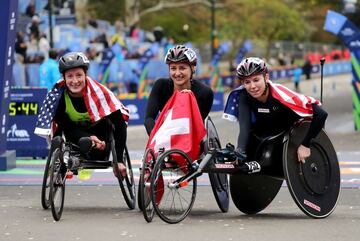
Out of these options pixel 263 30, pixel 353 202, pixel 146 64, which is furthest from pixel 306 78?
pixel 353 202

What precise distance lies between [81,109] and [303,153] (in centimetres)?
230

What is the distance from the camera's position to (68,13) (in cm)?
3803

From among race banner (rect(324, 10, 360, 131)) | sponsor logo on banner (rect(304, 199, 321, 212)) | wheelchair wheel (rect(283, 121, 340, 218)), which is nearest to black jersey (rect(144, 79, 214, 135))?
wheelchair wheel (rect(283, 121, 340, 218))

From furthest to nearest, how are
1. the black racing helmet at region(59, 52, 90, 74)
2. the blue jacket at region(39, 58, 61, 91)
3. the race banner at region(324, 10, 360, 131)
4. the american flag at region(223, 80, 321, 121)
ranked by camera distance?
the race banner at region(324, 10, 360, 131), the blue jacket at region(39, 58, 61, 91), the black racing helmet at region(59, 52, 90, 74), the american flag at region(223, 80, 321, 121)

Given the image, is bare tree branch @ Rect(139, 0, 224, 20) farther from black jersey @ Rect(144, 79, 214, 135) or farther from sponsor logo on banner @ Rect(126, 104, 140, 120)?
black jersey @ Rect(144, 79, 214, 135)

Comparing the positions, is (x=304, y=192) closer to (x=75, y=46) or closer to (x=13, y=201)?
(x=13, y=201)

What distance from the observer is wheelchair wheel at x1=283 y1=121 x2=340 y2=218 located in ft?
31.8

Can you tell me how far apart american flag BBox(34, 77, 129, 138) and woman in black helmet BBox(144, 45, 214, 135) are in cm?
43

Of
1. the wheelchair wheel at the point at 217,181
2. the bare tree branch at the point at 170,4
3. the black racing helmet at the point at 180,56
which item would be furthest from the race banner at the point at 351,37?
the bare tree branch at the point at 170,4

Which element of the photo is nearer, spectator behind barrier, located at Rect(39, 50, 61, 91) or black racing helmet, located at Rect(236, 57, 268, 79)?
black racing helmet, located at Rect(236, 57, 268, 79)

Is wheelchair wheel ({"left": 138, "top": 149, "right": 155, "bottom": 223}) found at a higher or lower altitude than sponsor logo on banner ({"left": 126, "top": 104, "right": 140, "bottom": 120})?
higher

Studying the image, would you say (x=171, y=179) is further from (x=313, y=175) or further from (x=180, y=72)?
(x=313, y=175)

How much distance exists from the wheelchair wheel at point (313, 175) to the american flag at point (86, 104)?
188cm

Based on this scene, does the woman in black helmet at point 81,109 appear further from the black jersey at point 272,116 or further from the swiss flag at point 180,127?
the black jersey at point 272,116
